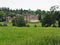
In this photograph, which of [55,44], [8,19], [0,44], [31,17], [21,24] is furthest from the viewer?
[31,17]

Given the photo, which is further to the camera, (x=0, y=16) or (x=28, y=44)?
(x=0, y=16)

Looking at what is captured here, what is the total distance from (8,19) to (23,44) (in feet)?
230

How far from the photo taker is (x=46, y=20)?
59.3 metres

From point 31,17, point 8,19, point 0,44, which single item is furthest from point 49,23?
point 0,44

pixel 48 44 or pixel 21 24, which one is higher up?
pixel 48 44

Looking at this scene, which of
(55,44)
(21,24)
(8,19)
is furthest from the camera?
(8,19)

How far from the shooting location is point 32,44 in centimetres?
1146

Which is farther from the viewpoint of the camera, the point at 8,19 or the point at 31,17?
the point at 31,17

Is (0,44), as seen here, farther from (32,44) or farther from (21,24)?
(21,24)

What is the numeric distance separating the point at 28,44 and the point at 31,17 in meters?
80.1

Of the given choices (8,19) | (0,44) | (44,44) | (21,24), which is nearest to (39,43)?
(44,44)

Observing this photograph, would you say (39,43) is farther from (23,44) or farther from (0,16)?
(0,16)

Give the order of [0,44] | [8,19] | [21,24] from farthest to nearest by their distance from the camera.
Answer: [8,19], [21,24], [0,44]

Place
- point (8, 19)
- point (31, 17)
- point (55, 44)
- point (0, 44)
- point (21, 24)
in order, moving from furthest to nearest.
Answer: point (31, 17) → point (8, 19) → point (21, 24) → point (0, 44) → point (55, 44)
